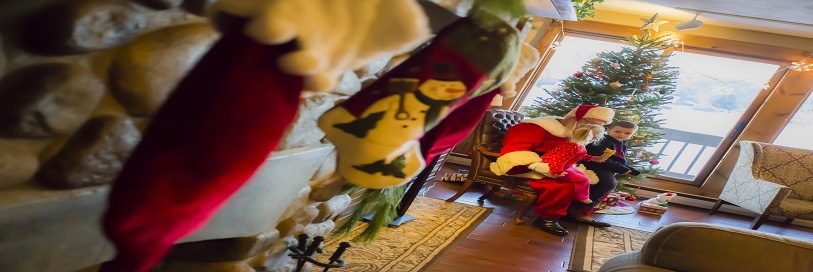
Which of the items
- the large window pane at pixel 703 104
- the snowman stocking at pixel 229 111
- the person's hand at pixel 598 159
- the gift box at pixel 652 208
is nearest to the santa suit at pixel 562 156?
the person's hand at pixel 598 159

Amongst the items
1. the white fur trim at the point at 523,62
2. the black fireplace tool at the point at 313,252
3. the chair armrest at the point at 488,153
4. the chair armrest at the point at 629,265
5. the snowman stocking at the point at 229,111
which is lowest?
the black fireplace tool at the point at 313,252

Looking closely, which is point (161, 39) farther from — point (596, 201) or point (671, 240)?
point (596, 201)

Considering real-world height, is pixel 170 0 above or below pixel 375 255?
above

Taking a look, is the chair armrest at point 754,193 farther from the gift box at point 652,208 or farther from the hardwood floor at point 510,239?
the gift box at point 652,208

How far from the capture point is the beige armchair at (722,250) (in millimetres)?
1636

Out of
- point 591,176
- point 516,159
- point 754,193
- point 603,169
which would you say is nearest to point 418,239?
point 516,159

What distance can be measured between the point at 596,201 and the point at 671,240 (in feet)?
9.43

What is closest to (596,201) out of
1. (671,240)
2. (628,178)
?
(628,178)

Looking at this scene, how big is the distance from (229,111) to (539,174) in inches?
146

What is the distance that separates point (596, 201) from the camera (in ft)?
14.9

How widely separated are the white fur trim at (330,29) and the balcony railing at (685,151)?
6.18 meters

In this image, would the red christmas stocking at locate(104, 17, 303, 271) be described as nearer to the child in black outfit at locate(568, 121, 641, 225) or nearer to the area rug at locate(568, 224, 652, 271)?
the area rug at locate(568, 224, 652, 271)

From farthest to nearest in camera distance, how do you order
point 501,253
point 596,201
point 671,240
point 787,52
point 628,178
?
point 787,52
point 628,178
point 596,201
point 501,253
point 671,240

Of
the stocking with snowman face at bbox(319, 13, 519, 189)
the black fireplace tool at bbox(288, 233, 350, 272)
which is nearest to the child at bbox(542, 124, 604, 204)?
the black fireplace tool at bbox(288, 233, 350, 272)
